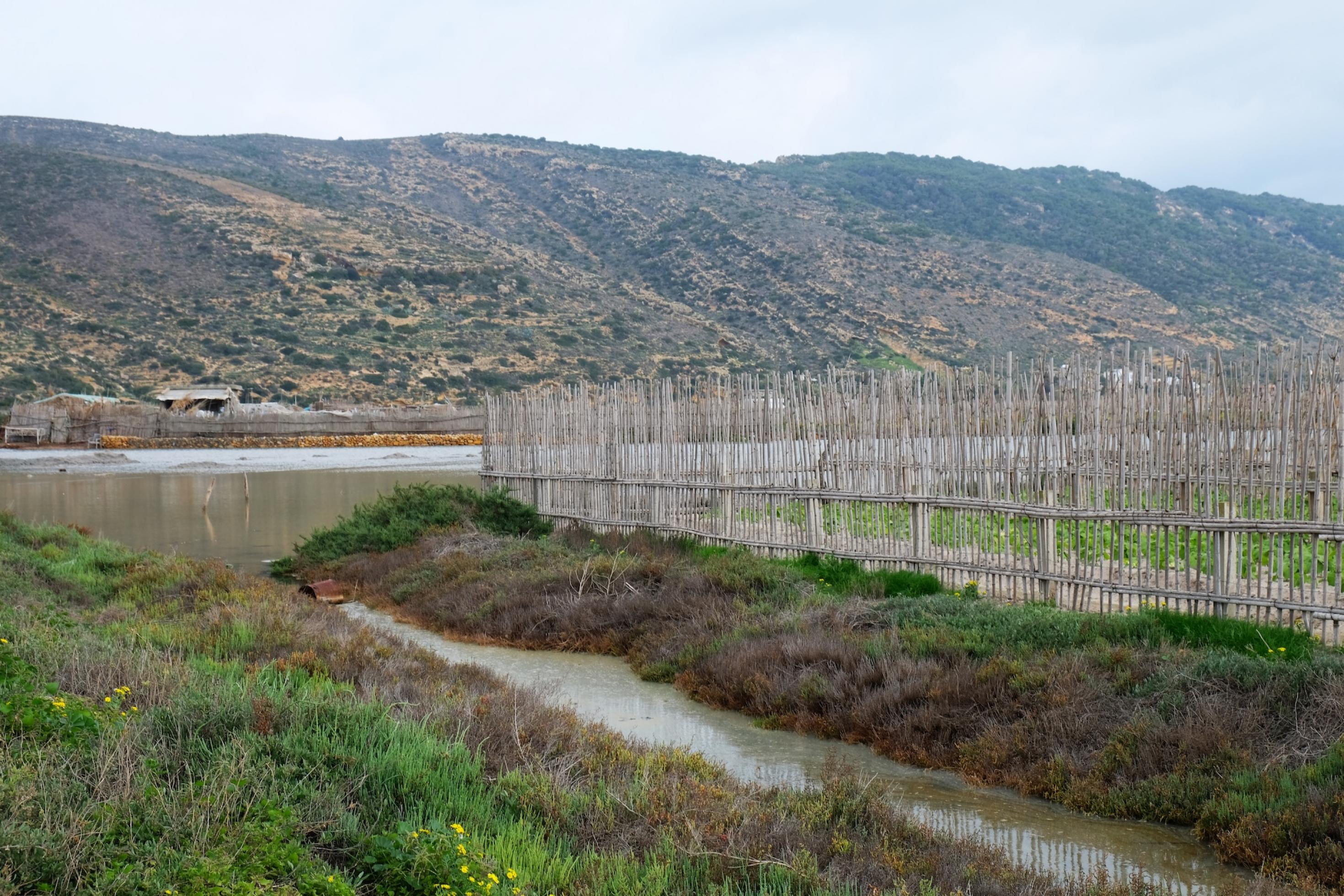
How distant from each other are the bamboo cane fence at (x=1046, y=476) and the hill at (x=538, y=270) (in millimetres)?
39584

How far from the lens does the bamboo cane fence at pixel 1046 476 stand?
8.07 meters

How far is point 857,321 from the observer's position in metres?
66.6

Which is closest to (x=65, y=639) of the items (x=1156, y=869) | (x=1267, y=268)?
(x=1156, y=869)

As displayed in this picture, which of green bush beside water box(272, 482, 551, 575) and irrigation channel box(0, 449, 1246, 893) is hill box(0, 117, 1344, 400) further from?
green bush beside water box(272, 482, 551, 575)

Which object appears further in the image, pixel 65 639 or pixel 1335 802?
pixel 65 639

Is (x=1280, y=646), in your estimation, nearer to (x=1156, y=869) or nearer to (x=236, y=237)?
(x=1156, y=869)

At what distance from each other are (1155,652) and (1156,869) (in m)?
2.22

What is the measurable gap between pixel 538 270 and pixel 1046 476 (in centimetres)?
6810

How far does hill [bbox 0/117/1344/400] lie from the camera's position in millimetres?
55250

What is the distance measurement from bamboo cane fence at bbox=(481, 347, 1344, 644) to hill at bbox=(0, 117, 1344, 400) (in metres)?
39.6

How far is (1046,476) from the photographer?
9.74 m

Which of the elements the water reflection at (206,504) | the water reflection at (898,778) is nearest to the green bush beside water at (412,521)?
the water reflection at (206,504)

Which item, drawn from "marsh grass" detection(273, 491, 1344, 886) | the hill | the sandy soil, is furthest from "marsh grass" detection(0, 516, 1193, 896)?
the hill

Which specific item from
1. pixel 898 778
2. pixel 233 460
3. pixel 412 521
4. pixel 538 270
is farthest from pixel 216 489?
pixel 538 270
